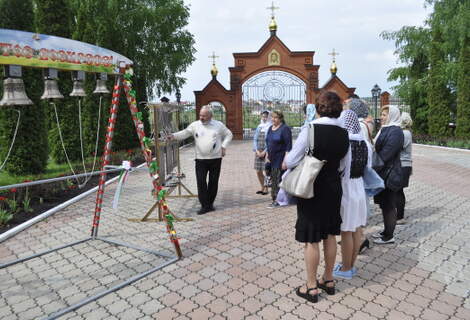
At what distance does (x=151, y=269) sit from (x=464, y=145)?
1555cm

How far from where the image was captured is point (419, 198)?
Answer: 6.80 metres

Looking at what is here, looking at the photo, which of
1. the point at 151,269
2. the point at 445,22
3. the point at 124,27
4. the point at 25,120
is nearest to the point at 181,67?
the point at 124,27

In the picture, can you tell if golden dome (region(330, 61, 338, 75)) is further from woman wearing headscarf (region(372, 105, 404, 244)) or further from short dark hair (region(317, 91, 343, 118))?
short dark hair (region(317, 91, 343, 118))

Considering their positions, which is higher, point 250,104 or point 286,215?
point 250,104

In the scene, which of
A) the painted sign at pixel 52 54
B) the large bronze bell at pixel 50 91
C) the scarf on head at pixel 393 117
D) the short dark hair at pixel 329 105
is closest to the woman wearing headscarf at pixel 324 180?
the short dark hair at pixel 329 105

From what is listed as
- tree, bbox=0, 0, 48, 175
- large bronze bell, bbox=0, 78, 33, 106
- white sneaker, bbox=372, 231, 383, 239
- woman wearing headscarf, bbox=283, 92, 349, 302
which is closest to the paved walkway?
white sneaker, bbox=372, 231, 383, 239

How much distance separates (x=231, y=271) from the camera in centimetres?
375

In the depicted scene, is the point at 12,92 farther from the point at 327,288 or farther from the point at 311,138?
the point at 327,288

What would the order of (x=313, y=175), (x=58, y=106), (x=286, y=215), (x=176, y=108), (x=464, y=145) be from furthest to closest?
(x=464, y=145) < (x=58, y=106) < (x=176, y=108) < (x=286, y=215) < (x=313, y=175)

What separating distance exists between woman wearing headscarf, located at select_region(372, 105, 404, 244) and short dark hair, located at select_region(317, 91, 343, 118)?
150cm

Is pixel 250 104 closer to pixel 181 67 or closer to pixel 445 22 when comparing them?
pixel 181 67

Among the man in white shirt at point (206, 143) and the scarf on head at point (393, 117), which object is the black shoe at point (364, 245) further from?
the man in white shirt at point (206, 143)

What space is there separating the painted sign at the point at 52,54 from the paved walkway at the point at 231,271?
2201 millimetres

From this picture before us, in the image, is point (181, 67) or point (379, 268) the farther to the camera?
point (181, 67)
